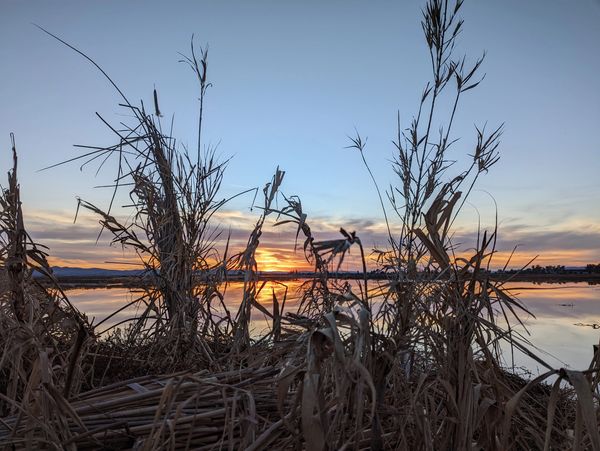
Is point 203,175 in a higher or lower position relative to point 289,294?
higher

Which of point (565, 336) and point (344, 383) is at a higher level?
point (344, 383)

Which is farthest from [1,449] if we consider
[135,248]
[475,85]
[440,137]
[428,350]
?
[475,85]

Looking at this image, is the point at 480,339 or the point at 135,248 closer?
the point at 480,339

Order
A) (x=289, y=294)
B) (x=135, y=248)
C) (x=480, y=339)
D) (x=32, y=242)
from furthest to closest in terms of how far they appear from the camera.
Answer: (x=135, y=248) < (x=289, y=294) < (x=32, y=242) < (x=480, y=339)

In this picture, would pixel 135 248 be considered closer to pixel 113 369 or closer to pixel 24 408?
pixel 113 369

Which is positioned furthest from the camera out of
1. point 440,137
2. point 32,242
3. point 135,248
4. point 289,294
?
point 440,137

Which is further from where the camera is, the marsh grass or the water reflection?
the water reflection

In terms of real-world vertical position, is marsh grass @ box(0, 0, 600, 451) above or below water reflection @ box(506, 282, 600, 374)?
above

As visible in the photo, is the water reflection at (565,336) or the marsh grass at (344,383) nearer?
the marsh grass at (344,383)

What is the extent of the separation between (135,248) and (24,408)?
5.68 feet

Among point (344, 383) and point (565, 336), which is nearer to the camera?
point (344, 383)

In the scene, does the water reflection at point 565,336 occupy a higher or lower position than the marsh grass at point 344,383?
lower

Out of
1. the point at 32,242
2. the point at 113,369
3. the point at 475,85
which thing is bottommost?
the point at 113,369

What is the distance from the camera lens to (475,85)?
10.9ft
